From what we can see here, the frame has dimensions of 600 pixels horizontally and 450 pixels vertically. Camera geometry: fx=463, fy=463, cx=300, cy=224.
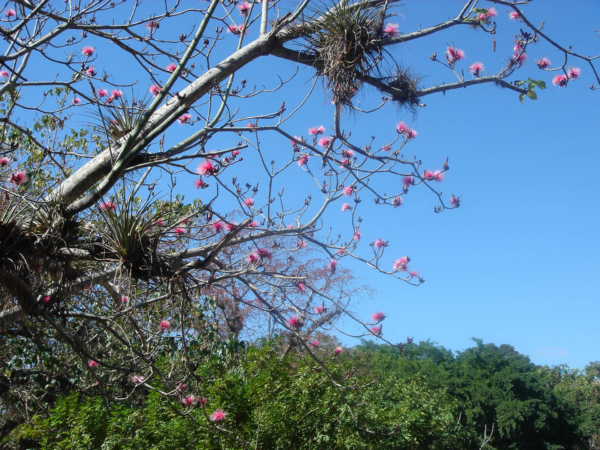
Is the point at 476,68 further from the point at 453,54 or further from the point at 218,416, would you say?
the point at 218,416

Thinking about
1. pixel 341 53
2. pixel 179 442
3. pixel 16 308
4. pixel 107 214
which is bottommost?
pixel 179 442

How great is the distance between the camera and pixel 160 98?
2.70 meters

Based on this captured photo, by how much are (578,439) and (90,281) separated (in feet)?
55.9

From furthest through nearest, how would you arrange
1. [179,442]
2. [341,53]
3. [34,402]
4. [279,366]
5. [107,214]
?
[34,402] < [279,366] < [179,442] < [341,53] < [107,214]

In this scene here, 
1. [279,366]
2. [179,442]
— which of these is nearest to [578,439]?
[279,366]

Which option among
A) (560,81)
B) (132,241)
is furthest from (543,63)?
(132,241)

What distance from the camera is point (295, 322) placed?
3.55 m

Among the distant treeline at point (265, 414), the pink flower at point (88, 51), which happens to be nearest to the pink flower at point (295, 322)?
the distant treeline at point (265, 414)

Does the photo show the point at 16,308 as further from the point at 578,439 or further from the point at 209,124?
the point at 578,439

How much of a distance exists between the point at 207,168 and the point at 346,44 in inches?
49.7

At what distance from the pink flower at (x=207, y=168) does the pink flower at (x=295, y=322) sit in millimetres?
1245

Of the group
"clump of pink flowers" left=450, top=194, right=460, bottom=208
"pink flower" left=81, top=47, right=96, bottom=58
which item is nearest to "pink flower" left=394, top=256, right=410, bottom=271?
"clump of pink flowers" left=450, top=194, right=460, bottom=208

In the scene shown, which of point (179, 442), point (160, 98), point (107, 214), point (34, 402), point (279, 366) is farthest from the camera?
point (34, 402)

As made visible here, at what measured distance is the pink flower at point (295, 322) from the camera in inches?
137
